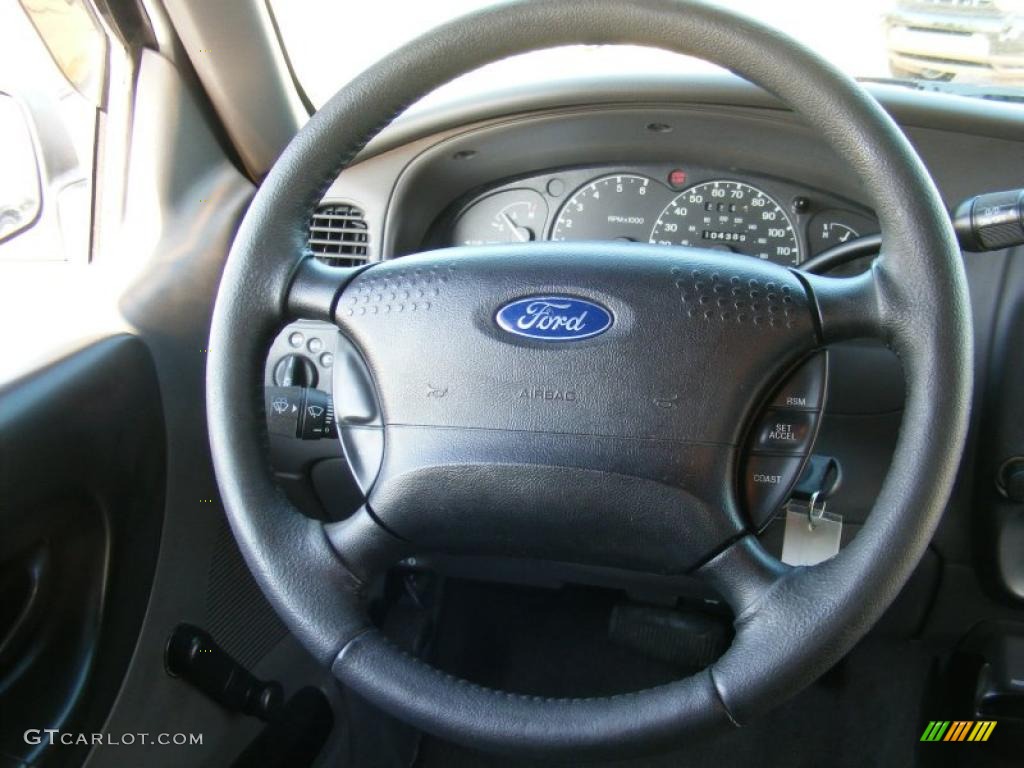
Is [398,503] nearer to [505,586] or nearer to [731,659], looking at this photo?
[731,659]

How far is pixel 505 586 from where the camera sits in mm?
1795

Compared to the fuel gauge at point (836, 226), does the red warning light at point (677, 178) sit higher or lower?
higher

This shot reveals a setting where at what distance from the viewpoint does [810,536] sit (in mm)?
977

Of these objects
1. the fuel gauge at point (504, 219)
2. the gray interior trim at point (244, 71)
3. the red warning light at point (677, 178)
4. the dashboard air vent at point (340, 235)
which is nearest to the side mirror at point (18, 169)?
the gray interior trim at point (244, 71)

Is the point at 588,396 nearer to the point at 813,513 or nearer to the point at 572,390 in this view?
the point at 572,390

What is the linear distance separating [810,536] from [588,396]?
337 mm

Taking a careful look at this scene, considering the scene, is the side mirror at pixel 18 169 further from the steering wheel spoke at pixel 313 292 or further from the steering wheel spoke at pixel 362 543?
the steering wheel spoke at pixel 362 543

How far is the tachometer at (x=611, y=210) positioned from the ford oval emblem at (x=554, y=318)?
1.56 feet

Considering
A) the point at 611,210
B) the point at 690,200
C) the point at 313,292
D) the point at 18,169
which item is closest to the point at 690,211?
the point at 690,200

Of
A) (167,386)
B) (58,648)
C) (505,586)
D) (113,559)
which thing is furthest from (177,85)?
(505,586)

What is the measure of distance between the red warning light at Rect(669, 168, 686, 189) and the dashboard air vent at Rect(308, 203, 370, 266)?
454 millimetres

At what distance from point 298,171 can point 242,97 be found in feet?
1.83

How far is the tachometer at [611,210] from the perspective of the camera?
1.30 m

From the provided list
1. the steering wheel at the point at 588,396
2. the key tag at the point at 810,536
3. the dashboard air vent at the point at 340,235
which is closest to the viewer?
the steering wheel at the point at 588,396
